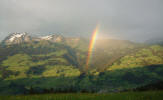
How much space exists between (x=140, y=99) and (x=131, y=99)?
25.2 inches

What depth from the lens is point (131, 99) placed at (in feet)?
32.7

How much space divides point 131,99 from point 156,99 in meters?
1.82

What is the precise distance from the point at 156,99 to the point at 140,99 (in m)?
1.19

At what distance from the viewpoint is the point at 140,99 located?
32.1 feet

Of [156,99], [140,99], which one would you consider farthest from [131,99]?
[156,99]

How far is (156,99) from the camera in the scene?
976cm

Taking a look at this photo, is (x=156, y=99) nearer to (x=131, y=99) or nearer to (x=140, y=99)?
(x=140, y=99)
